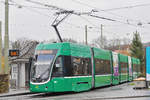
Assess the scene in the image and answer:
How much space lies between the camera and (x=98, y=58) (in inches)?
961

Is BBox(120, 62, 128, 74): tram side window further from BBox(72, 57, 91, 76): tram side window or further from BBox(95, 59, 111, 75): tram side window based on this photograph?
BBox(72, 57, 91, 76): tram side window

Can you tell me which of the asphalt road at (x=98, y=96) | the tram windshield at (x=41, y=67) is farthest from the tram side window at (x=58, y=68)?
the asphalt road at (x=98, y=96)

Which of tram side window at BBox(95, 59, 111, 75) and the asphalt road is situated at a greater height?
tram side window at BBox(95, 59, 111, 75)

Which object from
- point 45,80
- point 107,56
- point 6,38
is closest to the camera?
point 45,80

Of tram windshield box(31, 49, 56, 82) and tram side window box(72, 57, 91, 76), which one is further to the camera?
tram side window box(72, 57, 91, 76)

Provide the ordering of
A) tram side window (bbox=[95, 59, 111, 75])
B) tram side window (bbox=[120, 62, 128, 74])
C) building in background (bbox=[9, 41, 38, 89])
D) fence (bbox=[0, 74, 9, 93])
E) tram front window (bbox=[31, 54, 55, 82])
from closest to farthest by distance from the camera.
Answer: tram front window (bbox=[31, 54, 55, 82]) < fence (bbox=[0, 74, 9, 93]) < tram side window (bbox=[95, 59, 111, 75]) < building in background (bbox=[9, 41, 38, 89]) < tram side window (bbox=[120, 62, 128, 74])

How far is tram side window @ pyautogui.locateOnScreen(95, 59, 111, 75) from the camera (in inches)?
935

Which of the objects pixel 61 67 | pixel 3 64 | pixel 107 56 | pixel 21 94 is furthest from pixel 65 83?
pixel 107 56

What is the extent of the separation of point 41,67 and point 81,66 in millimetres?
3235

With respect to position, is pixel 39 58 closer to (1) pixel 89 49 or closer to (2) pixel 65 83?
(2) pixel 65 83

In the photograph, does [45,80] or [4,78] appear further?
[4,78]

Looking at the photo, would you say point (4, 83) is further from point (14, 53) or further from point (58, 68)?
point (58, 68)

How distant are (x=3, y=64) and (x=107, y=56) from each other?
9305 mm

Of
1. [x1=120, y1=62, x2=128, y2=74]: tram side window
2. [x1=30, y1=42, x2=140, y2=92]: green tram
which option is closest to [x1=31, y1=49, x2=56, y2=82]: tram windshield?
[x1=30, y1=42, x2=140, y2=92]: green tram
